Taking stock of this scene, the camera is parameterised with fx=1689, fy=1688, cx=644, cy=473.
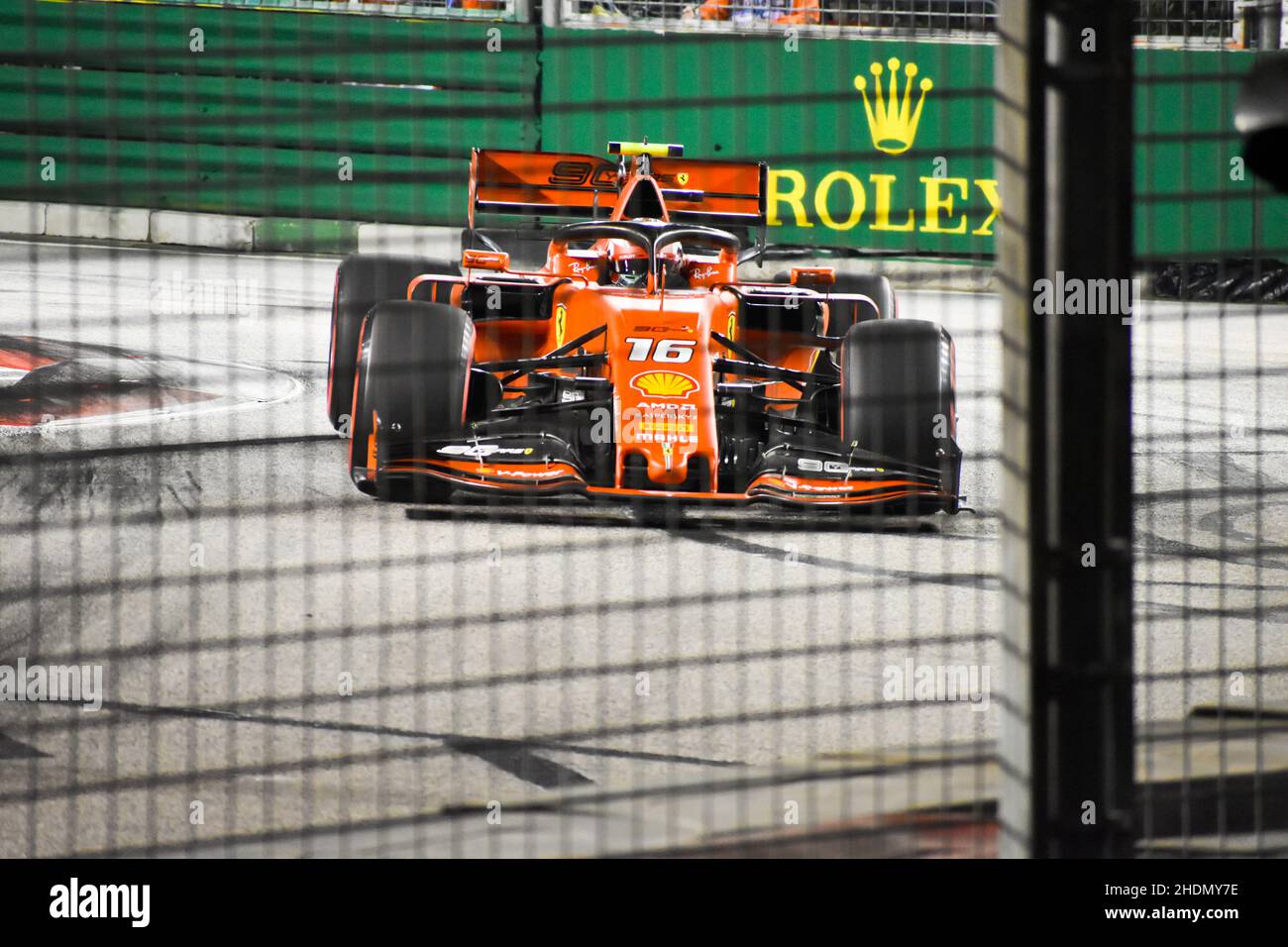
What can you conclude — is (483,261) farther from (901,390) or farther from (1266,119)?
(1266,119)

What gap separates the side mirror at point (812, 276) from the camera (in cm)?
717

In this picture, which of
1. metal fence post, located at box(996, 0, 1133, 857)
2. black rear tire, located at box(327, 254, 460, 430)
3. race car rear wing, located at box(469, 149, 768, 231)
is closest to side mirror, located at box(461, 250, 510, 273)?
black rear tire, located at box(327, 254, 460, 430)

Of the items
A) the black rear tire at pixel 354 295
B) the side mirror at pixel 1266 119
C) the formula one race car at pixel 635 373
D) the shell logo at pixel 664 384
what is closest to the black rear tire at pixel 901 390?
the formula one race car at pixel 635 373

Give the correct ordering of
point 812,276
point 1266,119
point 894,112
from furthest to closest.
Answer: point 894,112, point 812,276, point 1266,119

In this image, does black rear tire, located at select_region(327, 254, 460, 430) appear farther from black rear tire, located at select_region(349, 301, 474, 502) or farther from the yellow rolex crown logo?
the yellow rolex crown logo

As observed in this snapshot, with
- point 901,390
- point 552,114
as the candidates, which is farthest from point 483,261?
point 552,114

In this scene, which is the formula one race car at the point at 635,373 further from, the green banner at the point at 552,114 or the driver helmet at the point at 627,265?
the green banner at the point at 552,114

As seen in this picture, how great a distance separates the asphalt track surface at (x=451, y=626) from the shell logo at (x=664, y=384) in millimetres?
467

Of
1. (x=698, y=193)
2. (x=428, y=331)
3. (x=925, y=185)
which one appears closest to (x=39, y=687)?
(x=428, y=331)

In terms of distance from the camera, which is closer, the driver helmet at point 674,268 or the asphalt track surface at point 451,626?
the asphalt track surface at point 451,626

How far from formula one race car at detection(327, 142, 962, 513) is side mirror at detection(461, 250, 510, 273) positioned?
0.02 m

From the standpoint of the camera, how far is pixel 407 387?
5.91 metres

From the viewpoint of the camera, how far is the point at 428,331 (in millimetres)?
5996

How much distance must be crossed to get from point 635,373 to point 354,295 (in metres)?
1.49
